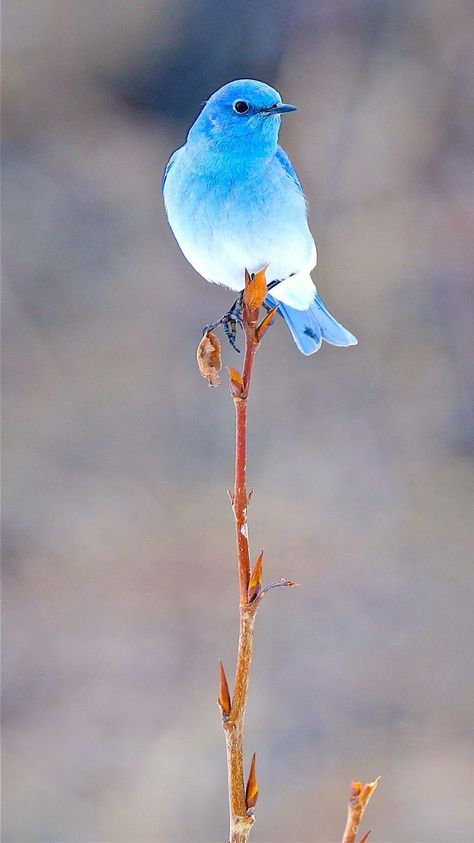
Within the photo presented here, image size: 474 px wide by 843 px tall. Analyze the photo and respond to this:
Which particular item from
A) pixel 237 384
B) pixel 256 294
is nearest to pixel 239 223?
pixel 256 294

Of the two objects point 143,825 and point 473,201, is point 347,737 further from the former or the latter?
point 473,201

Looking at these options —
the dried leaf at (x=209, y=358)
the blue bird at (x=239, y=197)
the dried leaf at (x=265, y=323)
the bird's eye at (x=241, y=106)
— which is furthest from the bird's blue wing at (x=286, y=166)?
the dried leaf at (x=265, y=323)

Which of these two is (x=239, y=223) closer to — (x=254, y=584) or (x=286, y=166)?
(x=286, y=166)

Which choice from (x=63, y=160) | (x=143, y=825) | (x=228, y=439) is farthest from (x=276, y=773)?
(x=63, y=160)

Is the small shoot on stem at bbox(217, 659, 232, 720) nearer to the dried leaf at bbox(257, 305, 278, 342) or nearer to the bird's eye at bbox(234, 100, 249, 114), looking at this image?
the dried leaf at bbox(257, 305, 278, 342)

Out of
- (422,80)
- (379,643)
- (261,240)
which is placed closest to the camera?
(261,240)

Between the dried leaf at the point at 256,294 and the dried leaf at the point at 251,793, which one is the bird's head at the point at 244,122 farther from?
the dried leaf at the point at 251,793

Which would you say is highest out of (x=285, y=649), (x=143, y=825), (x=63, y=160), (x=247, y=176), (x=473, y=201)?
(x=63, y=160)
